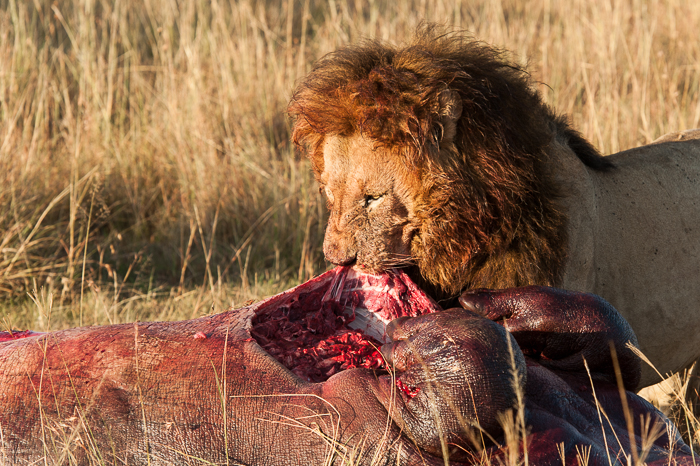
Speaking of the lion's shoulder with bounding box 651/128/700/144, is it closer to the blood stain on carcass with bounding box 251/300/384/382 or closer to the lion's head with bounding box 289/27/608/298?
the lion's head with bounding box 289/27/608/298

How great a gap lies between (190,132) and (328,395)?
4613 mm

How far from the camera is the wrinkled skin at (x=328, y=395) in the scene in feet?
6.12

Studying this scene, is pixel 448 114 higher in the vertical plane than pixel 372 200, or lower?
higher

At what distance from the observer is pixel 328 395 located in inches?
80.3

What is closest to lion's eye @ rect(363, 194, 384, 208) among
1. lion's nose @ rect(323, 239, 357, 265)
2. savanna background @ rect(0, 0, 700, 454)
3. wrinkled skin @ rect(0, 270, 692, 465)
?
lion's nose @ rect(323, 239, 357, 265)

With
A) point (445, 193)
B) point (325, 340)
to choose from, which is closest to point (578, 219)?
point (445, 193)

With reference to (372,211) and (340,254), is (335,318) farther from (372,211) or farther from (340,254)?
(372,211)

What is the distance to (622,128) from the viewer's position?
6047 millimetres

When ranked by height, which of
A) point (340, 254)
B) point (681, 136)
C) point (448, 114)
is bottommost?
point (340, 254)

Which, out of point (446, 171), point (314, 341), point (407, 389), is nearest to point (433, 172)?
point (446, 171)

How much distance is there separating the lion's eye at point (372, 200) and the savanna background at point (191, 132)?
6.43 feet

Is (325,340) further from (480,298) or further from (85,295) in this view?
(85,295)

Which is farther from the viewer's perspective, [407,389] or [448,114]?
[448,114]

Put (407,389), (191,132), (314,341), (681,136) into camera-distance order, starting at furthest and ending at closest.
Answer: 1. (191,132)
2. (681,136)
3. (314,341)
4. (407,389)
